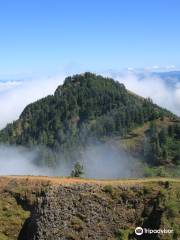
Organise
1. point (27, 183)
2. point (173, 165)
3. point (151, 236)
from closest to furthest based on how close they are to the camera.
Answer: point (151, 236) < point (27, 183) < point (173, 165)

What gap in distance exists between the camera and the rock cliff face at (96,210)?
5919 cm

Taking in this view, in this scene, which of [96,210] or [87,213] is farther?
[96,210]

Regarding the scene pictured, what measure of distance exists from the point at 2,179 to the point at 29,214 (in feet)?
25.6

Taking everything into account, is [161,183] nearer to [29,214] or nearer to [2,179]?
[29,214]

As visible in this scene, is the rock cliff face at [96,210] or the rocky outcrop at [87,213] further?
the rocky outcrop at [87,213]

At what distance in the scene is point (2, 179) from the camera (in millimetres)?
68562

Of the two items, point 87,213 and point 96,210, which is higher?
point 96,210

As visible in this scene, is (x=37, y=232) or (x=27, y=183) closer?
(x=37, y=232)

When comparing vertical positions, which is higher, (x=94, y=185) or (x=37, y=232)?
(x=94, y=185)

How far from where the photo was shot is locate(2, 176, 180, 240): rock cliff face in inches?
2330

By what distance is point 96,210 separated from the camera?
61.0m

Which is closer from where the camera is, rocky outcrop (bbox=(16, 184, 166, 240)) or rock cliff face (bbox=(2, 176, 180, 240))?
rock cliff face (bbox=(2, 176, 180, 240))

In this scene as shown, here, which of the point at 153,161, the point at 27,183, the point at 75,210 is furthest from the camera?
the point at 153,161

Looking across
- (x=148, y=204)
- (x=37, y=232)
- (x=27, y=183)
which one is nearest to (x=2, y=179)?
(x=27, y=183)
